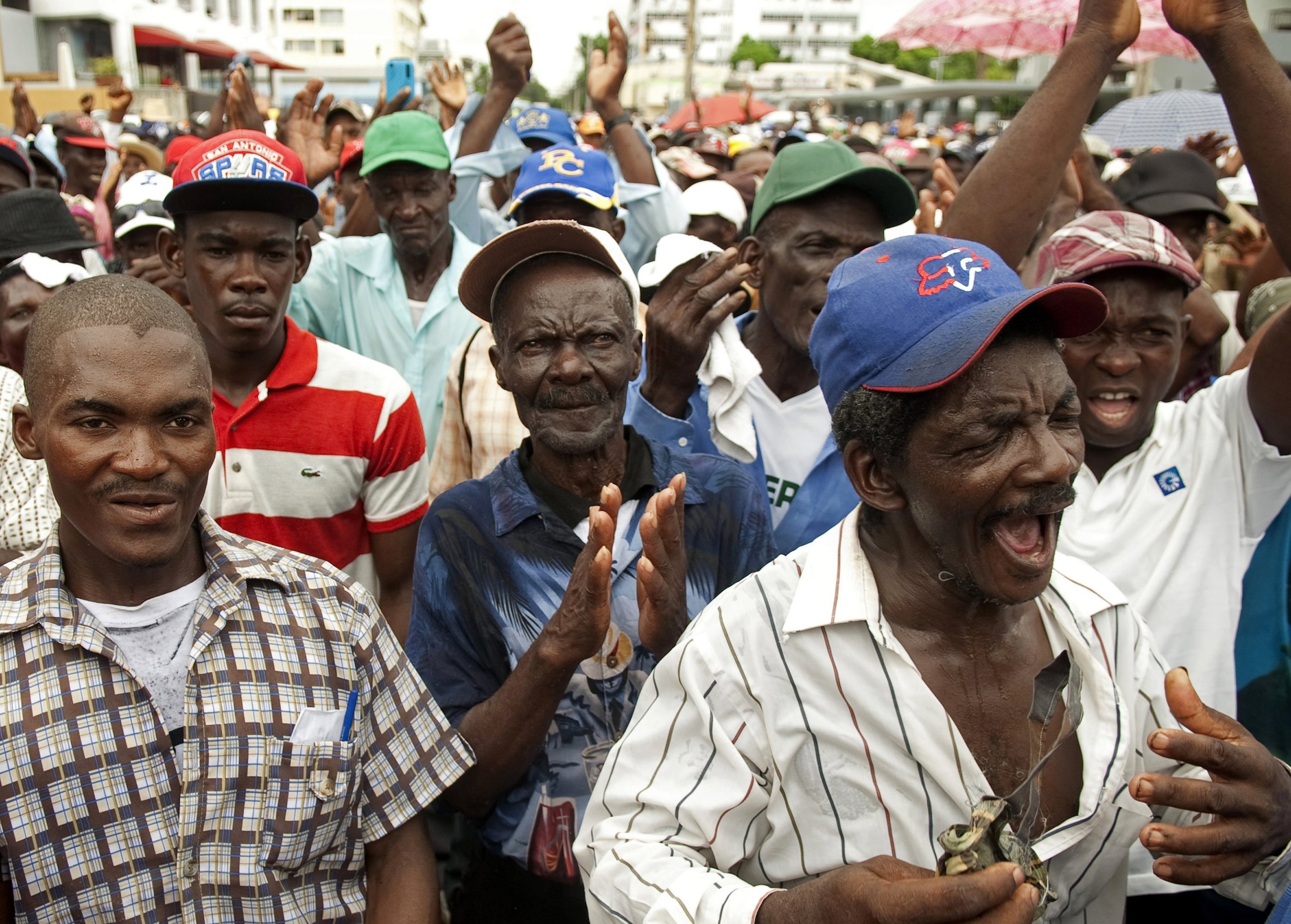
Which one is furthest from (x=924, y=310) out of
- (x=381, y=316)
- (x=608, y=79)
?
(x=608, y=79)

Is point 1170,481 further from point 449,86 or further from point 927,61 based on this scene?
point 927,61

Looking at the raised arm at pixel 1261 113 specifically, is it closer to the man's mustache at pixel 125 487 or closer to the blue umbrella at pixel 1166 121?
the man's mustache at pixel 125 487

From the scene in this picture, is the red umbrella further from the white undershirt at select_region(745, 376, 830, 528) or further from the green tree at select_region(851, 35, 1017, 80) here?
the green tree at select_region(851, 35, 1017, 80)

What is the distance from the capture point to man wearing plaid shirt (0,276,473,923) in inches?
69.2

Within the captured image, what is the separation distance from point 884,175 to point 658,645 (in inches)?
69.2

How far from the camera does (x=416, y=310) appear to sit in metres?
4.45

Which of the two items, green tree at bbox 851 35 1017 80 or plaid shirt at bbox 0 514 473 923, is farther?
green tree at bbox 851 35 1017 80

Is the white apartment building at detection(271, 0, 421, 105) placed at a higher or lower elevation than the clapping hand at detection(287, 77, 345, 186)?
higher

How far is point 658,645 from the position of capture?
214cm

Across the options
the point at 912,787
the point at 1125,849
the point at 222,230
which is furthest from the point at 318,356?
the point at 1125,849

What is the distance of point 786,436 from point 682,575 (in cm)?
102

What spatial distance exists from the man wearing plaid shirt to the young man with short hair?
983 millimetres

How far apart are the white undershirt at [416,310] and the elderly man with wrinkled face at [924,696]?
2.90 m

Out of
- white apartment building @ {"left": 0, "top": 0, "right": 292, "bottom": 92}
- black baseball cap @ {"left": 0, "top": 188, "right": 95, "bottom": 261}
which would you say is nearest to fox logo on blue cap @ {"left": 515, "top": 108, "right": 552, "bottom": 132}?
black baseball cap @ {"left": 0, "top": 188, "right": 95, "bottom": 261}
